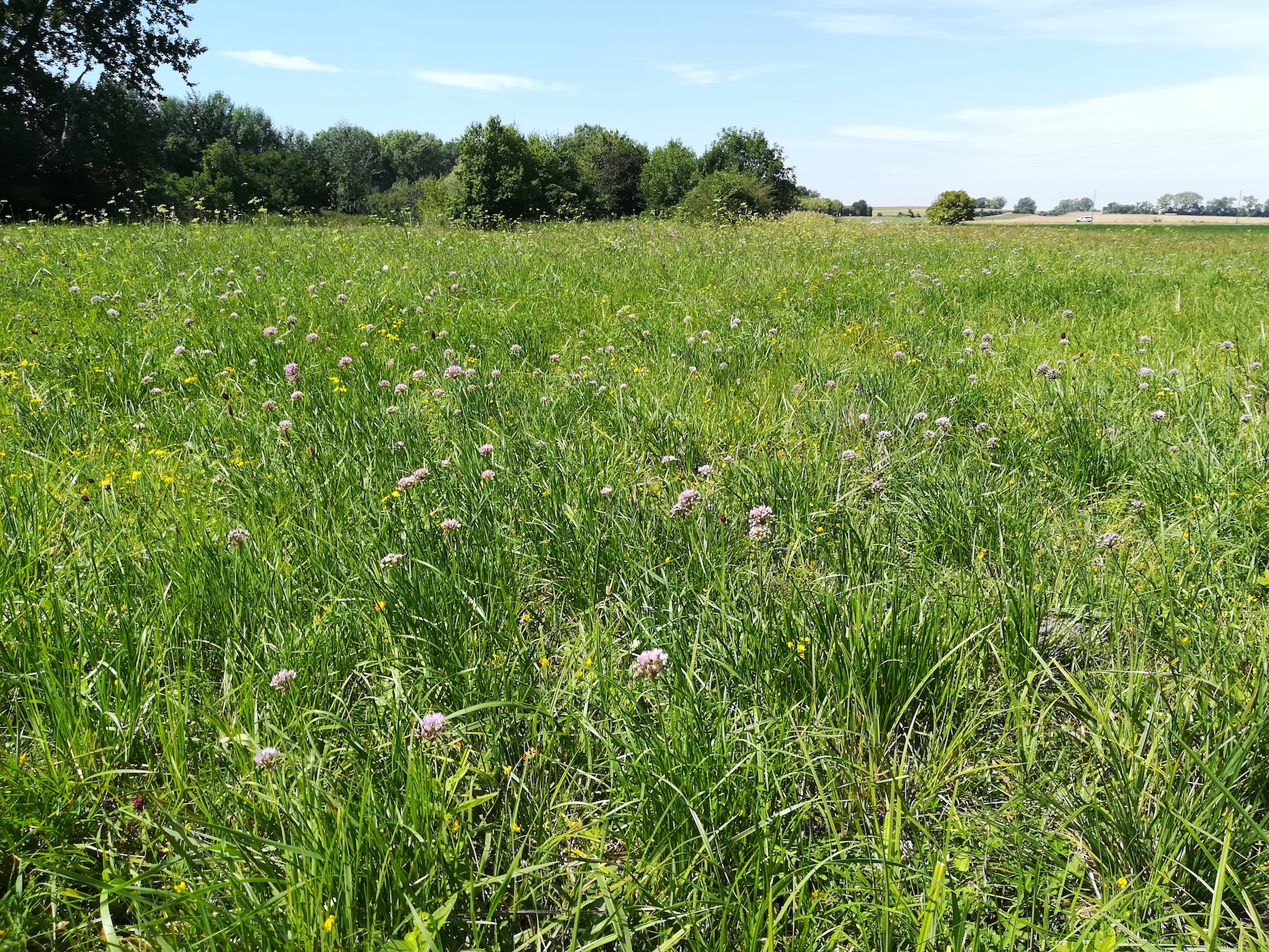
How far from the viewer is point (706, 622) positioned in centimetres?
218

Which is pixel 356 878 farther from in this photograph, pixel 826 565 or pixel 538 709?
pixel 826 565

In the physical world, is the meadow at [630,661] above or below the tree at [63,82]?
below

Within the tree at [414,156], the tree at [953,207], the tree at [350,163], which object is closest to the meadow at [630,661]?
the tree at [953,207]

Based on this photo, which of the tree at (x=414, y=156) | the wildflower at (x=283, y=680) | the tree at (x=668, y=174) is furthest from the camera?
the tree at (x=414, y=156)

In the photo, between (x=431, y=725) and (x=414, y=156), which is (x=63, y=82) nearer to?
(x=431, y=725)

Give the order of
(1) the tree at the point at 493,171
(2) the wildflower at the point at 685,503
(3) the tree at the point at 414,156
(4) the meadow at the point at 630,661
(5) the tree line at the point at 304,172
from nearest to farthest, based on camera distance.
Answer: (4) the meadow at the point at 630,661
(2) the wildflower at the point at 685,503
(5) the tree line at the point at 304,172
(1) the tree at the point at 493,171
(3) the tree at the point at 414,156

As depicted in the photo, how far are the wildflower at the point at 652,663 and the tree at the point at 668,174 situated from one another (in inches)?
2888

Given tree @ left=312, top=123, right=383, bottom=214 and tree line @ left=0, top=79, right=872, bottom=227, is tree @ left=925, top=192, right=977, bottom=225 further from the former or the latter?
tree @ left=312, top=123, right=383, bottom=214

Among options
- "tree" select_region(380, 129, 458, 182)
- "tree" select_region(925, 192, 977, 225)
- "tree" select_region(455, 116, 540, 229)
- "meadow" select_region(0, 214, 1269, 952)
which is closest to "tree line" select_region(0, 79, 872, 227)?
"tree" select_region(455, 116, 540, 229)

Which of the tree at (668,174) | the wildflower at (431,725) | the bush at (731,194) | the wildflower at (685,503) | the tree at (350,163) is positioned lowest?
the wildflower at (431,725)

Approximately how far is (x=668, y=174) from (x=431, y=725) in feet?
251

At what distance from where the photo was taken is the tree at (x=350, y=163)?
93.6 metres

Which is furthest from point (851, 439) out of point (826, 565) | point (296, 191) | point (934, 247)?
point (296, 191)

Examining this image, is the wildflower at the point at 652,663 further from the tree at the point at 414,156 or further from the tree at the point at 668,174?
the tree at the point at 414,156
